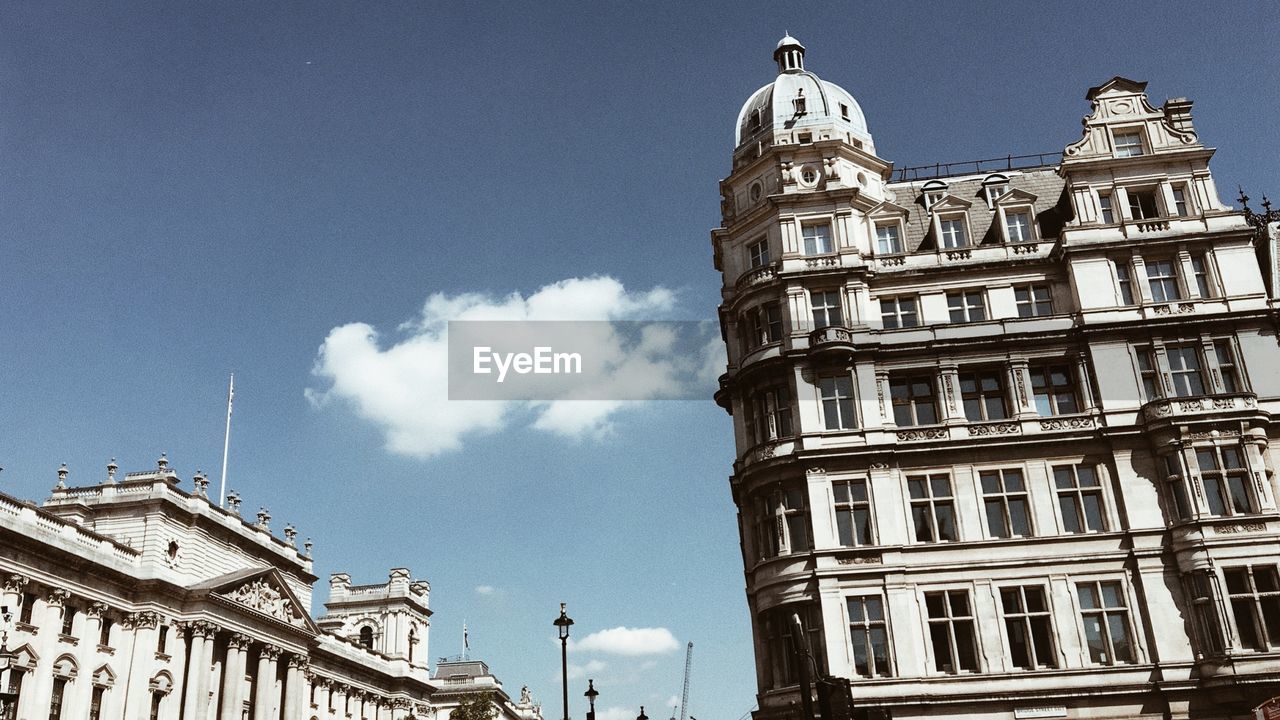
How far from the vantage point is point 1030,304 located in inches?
1746

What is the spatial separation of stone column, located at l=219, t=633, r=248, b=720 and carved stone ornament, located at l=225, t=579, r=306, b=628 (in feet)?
7.98

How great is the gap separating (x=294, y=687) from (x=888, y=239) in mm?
51530

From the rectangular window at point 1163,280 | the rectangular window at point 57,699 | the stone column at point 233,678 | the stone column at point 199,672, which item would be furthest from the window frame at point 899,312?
the stone column at point 233,678

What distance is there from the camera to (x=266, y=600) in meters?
69.1

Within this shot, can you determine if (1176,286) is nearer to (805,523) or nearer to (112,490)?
(805,523)

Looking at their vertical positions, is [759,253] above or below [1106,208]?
above

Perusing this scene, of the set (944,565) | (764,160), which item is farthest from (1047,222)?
(944,565)

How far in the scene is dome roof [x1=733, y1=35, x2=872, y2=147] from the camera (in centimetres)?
5062

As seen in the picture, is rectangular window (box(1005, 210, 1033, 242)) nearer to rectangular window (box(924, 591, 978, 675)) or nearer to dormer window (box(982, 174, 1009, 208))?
dormer window (box(982, 174, 1009, 208))

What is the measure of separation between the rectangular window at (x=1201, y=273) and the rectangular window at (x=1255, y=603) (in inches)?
460

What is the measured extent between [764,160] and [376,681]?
64.5m

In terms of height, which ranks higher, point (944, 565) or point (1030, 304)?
point (1030, 304)

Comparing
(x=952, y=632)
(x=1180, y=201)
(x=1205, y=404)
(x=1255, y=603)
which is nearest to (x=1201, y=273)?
(x=1180, y=201)

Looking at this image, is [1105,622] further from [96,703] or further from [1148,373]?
[96,703]
